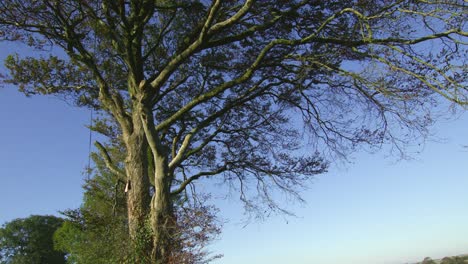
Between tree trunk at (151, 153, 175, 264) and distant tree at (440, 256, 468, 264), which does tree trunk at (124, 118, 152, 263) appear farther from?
distant tree at (440, 256, 468, 264)

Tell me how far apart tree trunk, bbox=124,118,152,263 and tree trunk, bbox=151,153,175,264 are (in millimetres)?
201

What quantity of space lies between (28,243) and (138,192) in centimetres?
3875

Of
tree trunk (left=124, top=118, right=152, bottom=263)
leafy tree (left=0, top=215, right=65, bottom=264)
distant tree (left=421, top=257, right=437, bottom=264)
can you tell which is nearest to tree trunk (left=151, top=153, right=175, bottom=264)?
tree trunk (left=124, top=118, right=152, bottom=263)

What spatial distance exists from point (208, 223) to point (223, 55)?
4221 mm

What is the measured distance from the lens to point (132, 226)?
7625 millimetres

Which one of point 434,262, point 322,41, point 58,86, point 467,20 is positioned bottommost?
point 434,262

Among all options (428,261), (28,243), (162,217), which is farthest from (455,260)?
(28,243)

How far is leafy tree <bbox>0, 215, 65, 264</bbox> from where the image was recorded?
39875mm

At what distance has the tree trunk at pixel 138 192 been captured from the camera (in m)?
7.37

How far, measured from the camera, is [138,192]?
7.95 m

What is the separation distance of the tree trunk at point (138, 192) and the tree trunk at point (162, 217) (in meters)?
0.20

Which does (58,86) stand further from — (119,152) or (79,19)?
(119,152)

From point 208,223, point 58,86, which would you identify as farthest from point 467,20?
point 58,86

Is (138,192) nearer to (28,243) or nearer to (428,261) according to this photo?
(428,261)
